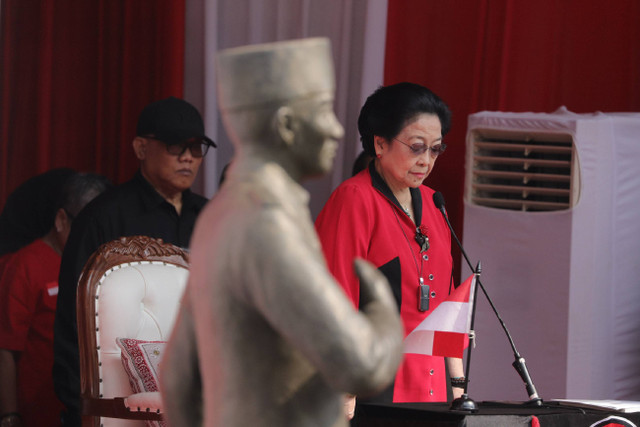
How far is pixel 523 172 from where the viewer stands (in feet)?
10.7

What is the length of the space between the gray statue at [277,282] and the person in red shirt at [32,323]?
238cm

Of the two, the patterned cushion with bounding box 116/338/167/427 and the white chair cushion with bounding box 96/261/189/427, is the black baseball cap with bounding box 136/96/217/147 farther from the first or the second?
the patterned cushion with bounding box 116/338/167/427

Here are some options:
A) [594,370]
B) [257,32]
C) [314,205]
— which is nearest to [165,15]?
[257,32]

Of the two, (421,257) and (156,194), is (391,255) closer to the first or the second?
(421,257)

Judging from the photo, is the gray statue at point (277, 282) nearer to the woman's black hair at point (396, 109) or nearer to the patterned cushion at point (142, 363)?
the woman's black hair at point (396, 109)

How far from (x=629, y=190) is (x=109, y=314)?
1.82 m

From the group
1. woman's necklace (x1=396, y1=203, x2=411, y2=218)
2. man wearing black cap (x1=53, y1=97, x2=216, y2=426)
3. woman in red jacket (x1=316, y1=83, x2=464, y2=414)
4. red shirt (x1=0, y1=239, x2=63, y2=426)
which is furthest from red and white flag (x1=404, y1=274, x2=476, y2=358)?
red shirt (x1=0, y1=239, x2=63, y2=426)

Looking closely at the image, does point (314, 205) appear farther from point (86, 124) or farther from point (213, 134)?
point (86, 124)

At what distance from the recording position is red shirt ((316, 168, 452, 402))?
7.25 ft

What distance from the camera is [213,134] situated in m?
4.23

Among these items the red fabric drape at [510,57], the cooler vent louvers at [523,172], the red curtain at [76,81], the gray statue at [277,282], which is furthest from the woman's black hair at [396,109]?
the red curtain at [76,81]

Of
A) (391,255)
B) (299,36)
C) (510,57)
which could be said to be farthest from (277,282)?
(299,36)

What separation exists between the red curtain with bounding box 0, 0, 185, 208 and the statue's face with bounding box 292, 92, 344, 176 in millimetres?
3335

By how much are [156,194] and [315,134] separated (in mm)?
2145
